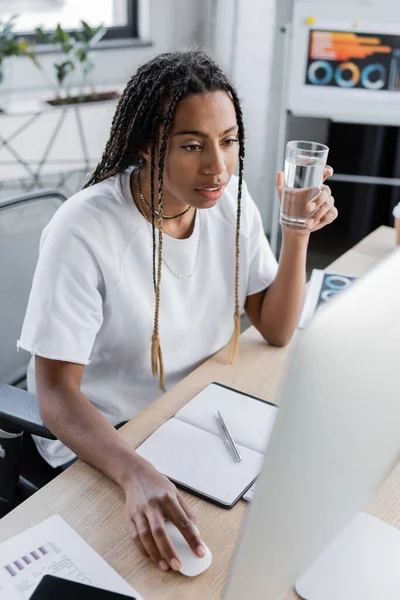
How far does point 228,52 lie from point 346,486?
3.34 m

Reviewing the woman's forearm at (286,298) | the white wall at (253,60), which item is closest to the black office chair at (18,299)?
the woman's forearm at (286,298)

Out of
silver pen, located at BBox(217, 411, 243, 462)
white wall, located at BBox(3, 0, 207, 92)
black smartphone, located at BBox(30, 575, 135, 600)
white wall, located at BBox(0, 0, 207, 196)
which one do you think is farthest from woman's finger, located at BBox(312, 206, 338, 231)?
white wall, located at BBox(3, 0, 207, 92)

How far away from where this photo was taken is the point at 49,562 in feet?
2.61

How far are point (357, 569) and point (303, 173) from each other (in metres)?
0.67

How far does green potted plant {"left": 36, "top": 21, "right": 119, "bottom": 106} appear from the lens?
11.2 feet

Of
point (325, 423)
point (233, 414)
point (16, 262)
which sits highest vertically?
point (325, 423)

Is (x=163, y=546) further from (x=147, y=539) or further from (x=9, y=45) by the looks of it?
(x=9, y=45)

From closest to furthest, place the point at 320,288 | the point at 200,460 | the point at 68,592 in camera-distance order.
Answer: the point at 68,592 < the point at 200,460 < the point at 320,288

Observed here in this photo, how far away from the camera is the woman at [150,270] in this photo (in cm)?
107

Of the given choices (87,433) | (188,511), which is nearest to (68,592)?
(188,511)

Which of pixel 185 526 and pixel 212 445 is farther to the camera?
pixel 212 445

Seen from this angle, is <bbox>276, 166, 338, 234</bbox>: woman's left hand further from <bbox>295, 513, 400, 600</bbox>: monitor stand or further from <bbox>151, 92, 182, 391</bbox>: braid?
<bbox>295, 513, 400, 600</bbox>: monitor stand

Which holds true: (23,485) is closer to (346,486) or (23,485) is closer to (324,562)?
(324,562)

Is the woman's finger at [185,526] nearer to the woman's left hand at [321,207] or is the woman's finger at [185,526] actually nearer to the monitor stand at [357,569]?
the monitor stand at [357,569]
